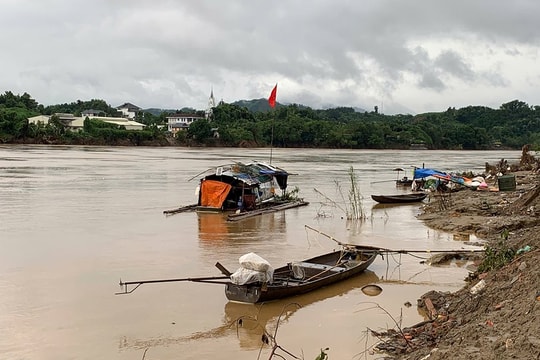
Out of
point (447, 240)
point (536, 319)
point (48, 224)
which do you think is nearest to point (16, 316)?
point (536, 319)

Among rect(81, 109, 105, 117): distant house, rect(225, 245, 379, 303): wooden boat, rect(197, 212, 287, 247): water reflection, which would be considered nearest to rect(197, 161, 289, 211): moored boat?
rect(197, 212, 287, 247): water reflection

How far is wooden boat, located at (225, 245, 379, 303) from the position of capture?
8.41 meters

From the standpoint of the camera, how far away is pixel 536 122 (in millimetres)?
114688

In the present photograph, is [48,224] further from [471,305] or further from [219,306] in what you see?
[471,305]

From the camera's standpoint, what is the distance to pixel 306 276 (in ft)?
31.7

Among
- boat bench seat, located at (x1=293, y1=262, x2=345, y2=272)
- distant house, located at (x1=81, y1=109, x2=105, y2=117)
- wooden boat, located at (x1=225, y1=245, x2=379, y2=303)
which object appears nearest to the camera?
wooden boat, located at (x1=225, y1=245, x2=379, y2=303)

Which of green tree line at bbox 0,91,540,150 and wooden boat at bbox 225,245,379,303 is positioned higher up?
green tree line at bbox 0,91,540,150

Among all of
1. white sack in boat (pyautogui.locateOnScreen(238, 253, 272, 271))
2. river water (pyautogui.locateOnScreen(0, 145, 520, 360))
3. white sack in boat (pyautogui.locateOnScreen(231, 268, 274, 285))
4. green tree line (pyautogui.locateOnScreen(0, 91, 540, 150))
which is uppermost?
green tree line (pyautogui.locateOnScreen(0, 91, 540, 150))

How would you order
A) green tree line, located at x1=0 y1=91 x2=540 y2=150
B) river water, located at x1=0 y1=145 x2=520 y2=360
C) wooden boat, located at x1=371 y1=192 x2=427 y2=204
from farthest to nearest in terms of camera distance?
1. green tree line, located at x1=0 y1=91 x2=540 y2=150
2. wooden boat, located at x1=371 y1=192 x2=427 y2=204
3. river water, located at x1=0 y1=145 x2=520 y2=360

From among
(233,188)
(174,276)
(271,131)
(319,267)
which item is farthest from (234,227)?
(271,131)

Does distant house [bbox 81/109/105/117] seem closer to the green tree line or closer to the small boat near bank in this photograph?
the green tree line

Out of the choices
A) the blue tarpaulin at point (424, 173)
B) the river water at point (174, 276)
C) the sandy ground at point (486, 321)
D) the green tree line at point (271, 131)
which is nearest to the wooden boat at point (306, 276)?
the river water at point (174, 276)

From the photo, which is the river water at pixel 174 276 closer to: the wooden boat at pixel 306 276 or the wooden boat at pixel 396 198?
the wooden boat at pixel 306 276

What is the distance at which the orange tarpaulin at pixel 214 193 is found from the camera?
19.1 meters
